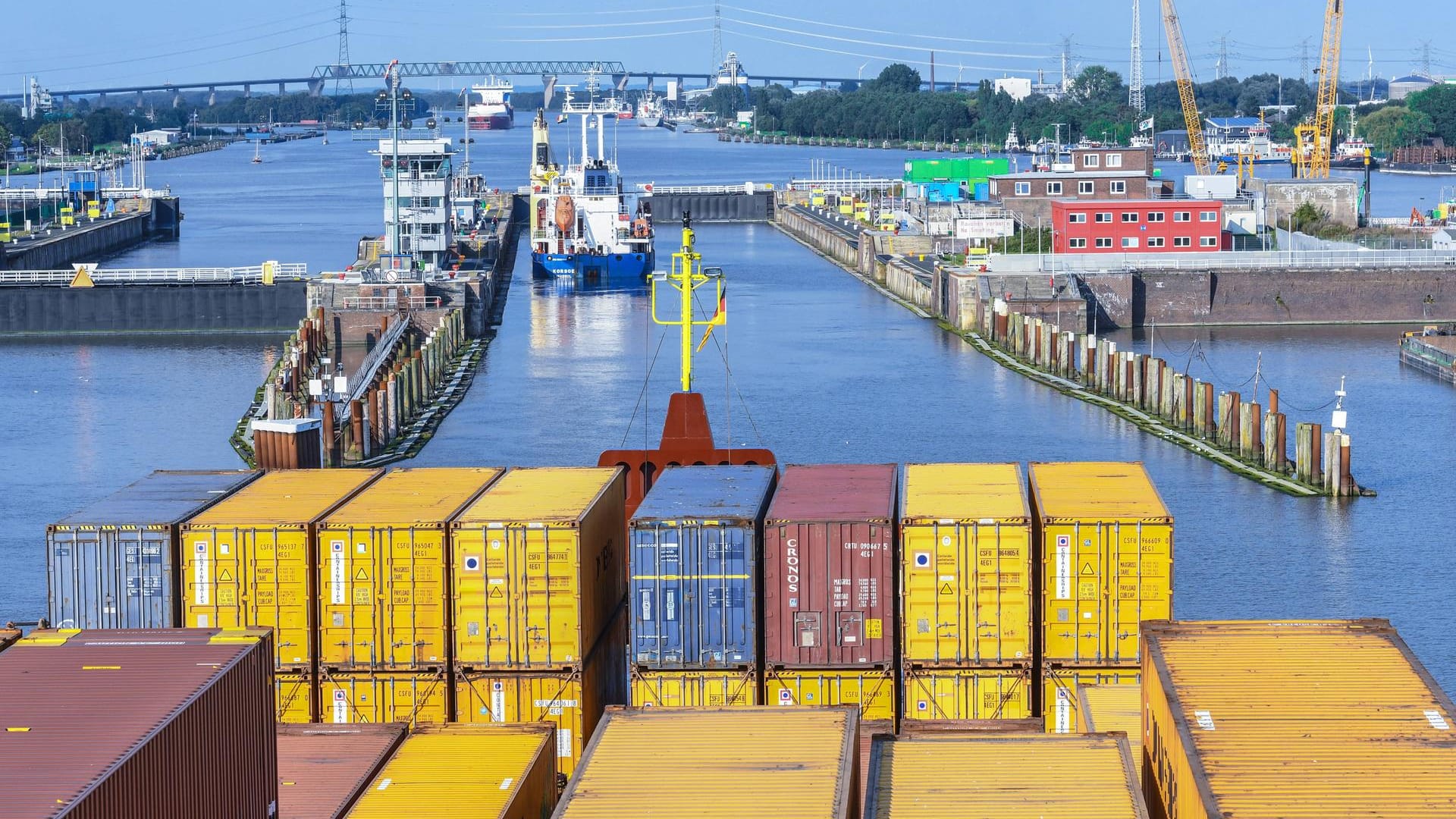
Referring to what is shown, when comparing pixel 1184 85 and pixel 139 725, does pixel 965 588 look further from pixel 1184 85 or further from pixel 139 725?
pixel 1184 85

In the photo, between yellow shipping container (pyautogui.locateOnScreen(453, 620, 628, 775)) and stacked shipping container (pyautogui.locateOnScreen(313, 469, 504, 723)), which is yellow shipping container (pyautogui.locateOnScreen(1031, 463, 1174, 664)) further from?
stacked shipping container (pyautogui.locateOnScreen(313, 469, 504, 723))

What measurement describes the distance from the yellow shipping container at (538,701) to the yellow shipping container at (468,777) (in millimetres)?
1073

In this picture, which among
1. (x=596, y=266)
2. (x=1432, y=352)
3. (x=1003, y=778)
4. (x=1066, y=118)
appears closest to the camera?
(x=1003, y=778)

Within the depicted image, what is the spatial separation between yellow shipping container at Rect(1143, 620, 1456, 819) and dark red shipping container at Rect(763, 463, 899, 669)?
2.60 metres

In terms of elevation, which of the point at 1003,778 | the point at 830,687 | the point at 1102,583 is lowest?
the point at 830,687

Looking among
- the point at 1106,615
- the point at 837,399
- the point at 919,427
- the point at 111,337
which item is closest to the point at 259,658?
the point at 1106,615

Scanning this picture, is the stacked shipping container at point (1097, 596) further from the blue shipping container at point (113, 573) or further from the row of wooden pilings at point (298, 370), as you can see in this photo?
the row of wooden pilings at point (298, 370)

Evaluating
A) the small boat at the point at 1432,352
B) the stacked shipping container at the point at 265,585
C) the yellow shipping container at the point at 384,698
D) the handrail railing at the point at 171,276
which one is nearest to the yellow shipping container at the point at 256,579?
the stacked shipping container at the point at 265,585

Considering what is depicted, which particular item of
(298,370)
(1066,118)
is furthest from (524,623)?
(1066,118)

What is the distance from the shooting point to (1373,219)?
7969 centimetres

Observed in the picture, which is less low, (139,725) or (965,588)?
(139,725)

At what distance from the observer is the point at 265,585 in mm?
15484

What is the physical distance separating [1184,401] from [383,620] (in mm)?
24132

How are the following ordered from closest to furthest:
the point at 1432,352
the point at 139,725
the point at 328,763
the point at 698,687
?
the point at 139,725
the point at 328,763
the point at 698,687
the point at 1432,352
